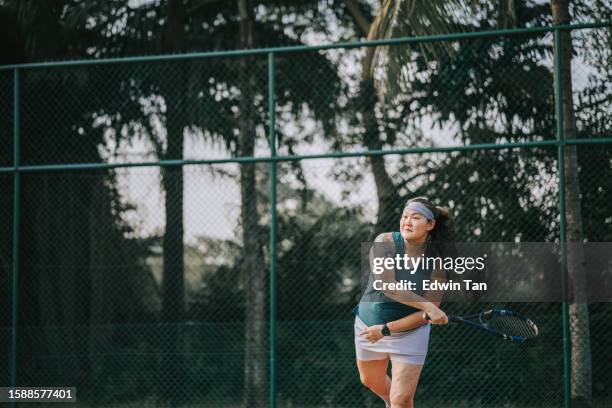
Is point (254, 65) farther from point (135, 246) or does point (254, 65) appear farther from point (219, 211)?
point (135, 246)

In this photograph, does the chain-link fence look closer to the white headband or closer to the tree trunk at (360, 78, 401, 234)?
the tree trunk at (360, 78, 401, 234)

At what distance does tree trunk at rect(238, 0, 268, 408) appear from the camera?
25.3 feet

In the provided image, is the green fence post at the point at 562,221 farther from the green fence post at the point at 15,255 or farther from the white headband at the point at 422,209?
the green fence post at the point at 15,255

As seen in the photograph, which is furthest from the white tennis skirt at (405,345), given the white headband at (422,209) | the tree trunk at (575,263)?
the tree trunk at (575,263)

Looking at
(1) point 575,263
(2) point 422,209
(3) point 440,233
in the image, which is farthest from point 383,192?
(2) point 422,209

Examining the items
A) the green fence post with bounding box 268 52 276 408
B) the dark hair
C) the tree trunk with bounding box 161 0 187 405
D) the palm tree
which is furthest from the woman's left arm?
the tree trunk with bounding box 161 0 187 405

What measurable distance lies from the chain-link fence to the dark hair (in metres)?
1.72

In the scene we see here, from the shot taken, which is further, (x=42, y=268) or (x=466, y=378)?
(x=42, y=268)

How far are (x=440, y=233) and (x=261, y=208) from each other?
13.7 ft

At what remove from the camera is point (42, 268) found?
873 cm

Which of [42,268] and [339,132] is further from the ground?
[339,132]

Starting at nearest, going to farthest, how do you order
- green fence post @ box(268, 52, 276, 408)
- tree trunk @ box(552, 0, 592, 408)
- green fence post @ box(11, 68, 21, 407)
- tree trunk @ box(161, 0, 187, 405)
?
green fence post @ box(268, 52, 276, 408), tree trunk @ box(552, 0, 592, 408), green fence post @ box(11, 68, 21, 407), tree trunk @ box(161, 0, 187, 405)

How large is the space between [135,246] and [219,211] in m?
1.14

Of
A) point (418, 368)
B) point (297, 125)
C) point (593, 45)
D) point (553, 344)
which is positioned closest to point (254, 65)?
point (297, 125)
